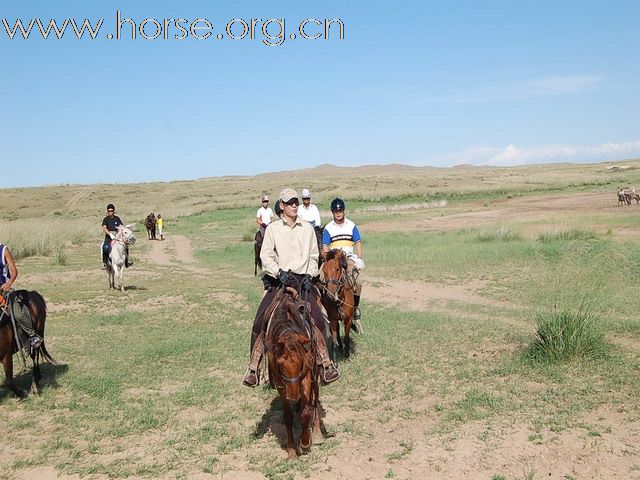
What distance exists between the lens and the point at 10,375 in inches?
291

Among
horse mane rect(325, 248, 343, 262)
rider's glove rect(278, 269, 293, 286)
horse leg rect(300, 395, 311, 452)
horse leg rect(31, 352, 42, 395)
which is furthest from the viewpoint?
horse mane rect(325, 248, 343, 262)

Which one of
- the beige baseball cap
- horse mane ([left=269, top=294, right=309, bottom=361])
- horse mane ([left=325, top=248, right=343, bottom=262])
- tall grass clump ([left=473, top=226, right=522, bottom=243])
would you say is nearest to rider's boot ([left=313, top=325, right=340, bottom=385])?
horse mane ([left=269, top=294, right=309, bottom=361])

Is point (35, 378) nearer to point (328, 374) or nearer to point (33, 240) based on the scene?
point (328, 374)

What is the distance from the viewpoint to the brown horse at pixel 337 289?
8.30 meters

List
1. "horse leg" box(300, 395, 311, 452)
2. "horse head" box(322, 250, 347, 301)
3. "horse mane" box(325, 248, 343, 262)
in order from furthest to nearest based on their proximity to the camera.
→ "horse mane" box(325, 248, 343, 262)
"horse head" box(322, 250, 347, 301)
"horse leg" box(300, 395, 311, 452)

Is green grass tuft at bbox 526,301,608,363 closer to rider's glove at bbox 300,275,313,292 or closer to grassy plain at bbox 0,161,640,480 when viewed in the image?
grassy plain at bbox 0,161,640,480

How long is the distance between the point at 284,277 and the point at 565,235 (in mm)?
17969

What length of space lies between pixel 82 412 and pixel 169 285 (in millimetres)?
10409

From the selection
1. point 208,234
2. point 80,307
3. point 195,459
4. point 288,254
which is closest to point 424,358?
point 288,254

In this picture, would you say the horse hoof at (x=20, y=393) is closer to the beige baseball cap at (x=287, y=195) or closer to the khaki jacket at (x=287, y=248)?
the khaki jacket at (x=287, y=248)

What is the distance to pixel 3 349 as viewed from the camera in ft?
23.5

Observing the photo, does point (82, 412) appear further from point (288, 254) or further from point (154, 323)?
point (154, 323)

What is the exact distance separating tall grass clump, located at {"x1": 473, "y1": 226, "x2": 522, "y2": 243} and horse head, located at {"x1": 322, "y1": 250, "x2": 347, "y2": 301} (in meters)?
16.0

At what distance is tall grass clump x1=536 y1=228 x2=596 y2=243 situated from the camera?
2066cm
